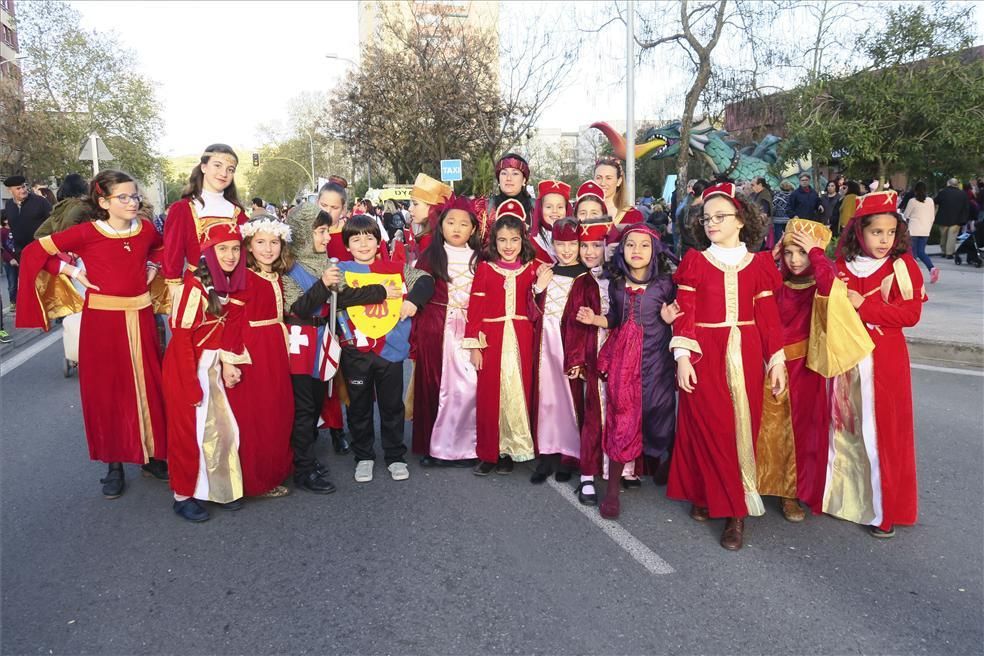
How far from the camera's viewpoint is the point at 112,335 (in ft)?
14.4

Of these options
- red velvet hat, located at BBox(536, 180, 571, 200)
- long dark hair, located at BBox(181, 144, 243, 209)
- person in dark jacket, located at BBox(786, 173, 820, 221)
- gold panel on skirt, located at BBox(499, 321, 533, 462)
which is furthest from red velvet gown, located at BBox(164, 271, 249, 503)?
person in dark jacket, located at BBox(786, 173, 820, 221)

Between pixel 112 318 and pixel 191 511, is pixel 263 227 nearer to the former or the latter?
pixel 112 318

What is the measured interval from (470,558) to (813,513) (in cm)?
189

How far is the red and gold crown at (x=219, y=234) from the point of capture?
3865mm

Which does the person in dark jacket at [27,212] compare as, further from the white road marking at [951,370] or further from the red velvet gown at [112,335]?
the white road marking at [951,370]

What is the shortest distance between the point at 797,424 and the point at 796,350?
407 millimetres

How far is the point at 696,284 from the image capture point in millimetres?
3729

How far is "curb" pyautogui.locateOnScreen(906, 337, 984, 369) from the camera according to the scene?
7.46m

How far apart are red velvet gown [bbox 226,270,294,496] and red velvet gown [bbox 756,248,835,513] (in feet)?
8.95

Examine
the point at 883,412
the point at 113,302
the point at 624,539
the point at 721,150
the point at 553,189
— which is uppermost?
the point at 721,150

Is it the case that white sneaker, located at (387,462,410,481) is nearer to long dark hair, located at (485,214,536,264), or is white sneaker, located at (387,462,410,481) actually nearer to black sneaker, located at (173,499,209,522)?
black sneaker, located at (173,499,209,522)

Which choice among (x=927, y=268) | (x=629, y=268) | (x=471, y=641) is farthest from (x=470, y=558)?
(x=927, y=268)

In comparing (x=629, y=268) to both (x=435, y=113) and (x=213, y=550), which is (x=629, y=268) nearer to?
(x=213, y=550)

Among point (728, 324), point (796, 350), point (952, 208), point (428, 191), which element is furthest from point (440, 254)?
point (952, 208)
